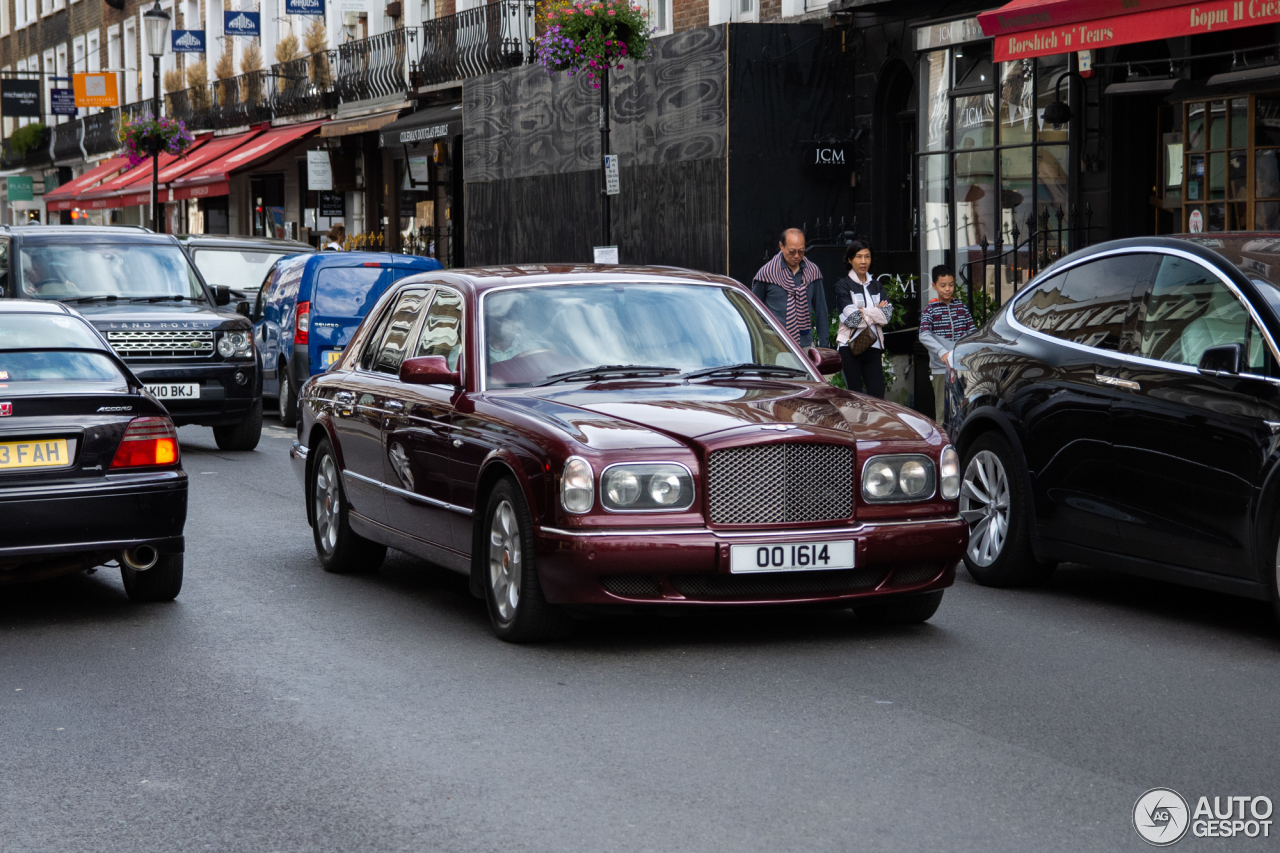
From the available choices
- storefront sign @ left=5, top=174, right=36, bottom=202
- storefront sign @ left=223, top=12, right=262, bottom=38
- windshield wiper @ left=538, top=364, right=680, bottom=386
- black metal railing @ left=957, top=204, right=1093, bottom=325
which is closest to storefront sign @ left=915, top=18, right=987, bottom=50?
black metal railing @ left=957, top=204, right=1093, bottom=325

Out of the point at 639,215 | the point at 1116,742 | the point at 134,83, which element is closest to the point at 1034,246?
the point at 639,215

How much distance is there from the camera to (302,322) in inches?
733

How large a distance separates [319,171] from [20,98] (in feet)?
103

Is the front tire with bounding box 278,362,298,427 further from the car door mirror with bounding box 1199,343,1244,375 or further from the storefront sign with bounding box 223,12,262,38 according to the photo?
the storefront sign with bounding box 223,12,262,38

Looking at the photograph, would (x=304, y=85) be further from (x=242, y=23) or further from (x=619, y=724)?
(x=619, y=724)

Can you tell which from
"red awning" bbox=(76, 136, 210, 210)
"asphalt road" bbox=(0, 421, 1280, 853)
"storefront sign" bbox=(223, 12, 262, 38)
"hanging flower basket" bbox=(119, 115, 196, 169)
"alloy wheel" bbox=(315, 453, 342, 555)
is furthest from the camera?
"red awning" bbox=(76, 136, 210, 210)

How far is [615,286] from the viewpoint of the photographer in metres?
8.42

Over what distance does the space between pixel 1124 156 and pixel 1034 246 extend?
1.34 meters

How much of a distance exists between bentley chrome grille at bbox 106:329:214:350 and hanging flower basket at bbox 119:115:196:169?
79.2ft

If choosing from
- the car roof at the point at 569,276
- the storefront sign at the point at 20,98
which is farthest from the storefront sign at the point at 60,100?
the car roof at the point at 569,276

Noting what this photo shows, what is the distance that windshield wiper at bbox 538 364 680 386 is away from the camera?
313 inches

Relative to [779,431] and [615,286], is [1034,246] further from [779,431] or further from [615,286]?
[779,431]

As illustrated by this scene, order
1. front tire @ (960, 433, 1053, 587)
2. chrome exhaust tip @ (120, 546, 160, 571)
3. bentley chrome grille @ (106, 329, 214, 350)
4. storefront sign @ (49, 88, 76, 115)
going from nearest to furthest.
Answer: chrome exhaust tip @ (120, 546, 160, 571)
front tire @ (960, 433, 1053, 587)
bentley chrome grille @ (106, 329, 214, 350)
storefront sign @ (49, 88, 76, 115)

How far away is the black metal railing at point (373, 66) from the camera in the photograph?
33.9 meters
